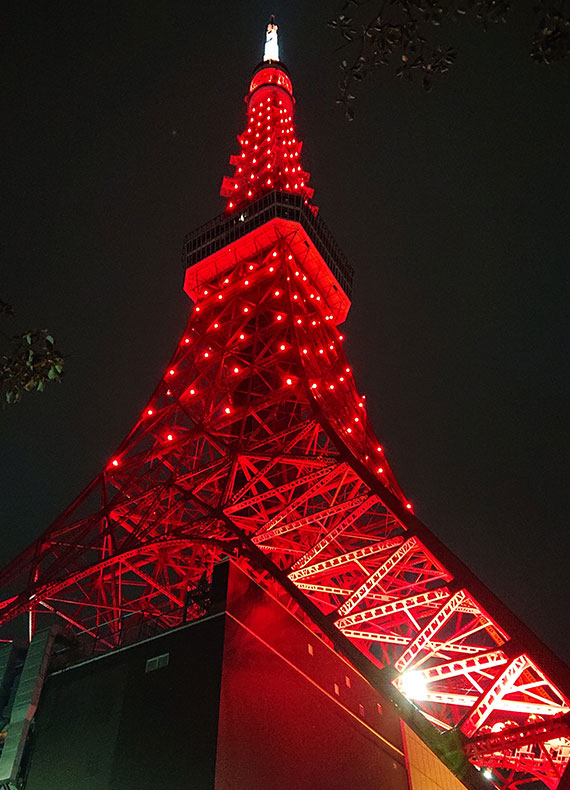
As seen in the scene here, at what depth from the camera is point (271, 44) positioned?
41031 mm

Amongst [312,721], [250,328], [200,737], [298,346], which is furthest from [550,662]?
[250,328]

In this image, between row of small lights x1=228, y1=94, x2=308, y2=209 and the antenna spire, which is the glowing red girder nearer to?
row of small lights x1=228, y1=94, x2=308, y2=209

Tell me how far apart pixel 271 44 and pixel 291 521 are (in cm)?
3362

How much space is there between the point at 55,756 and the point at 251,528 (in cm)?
720

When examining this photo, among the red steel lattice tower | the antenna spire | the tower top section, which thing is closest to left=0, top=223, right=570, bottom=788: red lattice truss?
the red steel lattice tower

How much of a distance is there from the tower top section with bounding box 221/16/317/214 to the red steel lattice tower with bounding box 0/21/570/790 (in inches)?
6.0

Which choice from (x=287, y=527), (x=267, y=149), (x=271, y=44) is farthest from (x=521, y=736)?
(x=271, y=44)

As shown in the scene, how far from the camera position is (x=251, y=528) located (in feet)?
55.4

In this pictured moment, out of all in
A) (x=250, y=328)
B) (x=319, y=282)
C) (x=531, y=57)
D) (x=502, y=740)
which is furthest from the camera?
(x=319, y=282)

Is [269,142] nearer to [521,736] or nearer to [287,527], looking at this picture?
[287,527]

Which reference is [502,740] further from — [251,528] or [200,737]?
[251,528]

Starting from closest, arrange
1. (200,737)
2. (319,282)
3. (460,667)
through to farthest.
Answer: (200,737), (460,667), (319,282)

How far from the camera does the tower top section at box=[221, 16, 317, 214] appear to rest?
28.4m

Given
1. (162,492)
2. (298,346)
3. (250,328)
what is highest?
(250,328)
